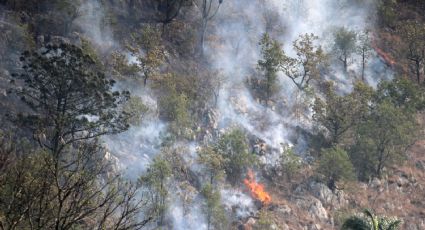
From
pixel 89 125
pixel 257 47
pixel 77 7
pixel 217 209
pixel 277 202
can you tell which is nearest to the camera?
pixel 89 125

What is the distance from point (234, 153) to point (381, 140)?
15445 mm

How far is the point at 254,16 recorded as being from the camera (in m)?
65.8

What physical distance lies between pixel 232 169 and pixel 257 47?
22.0 meters

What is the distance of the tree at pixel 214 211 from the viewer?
35688 mm

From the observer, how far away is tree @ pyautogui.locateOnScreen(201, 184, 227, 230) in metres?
35.7

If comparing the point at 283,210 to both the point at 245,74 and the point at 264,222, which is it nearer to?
the point at 264,222

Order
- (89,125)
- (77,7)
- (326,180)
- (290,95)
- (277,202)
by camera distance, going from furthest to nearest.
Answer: (290,95) → (77,7) → (326,180) → (277,202) → (89,125)

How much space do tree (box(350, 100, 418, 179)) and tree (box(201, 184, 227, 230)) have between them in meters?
17.7

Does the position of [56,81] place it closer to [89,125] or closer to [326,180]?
[89,125]

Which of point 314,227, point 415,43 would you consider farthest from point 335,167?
point 415,43

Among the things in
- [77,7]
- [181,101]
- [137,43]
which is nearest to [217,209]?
[181,101]

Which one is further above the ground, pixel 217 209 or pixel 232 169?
pixel 232 169

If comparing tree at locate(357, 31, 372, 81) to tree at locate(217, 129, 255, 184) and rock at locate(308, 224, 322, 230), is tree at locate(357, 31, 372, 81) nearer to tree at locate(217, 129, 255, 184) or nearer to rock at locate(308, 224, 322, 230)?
tree at locate(217, 129, 255, 184)

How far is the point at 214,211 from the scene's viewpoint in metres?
35.7
